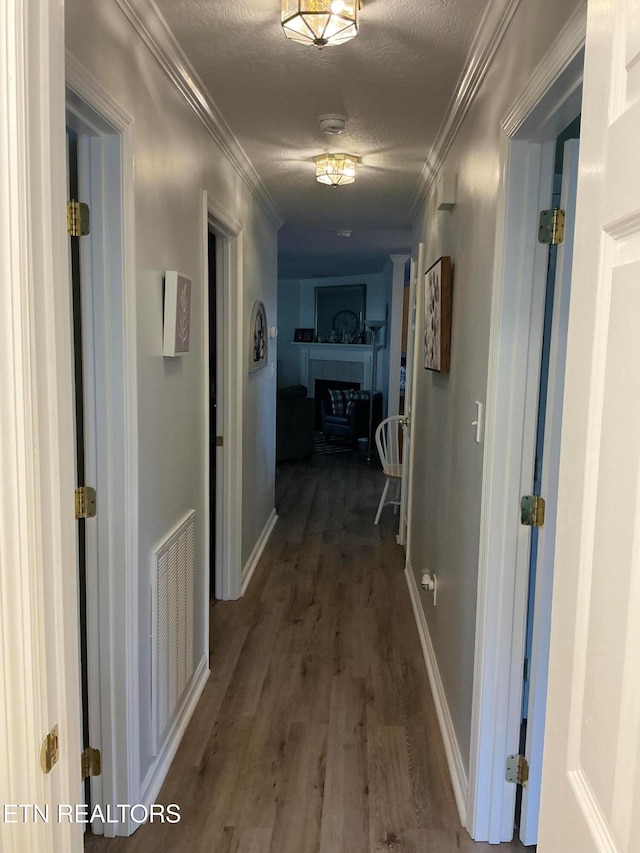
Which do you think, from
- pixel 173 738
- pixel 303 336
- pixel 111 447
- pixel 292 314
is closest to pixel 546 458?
pixel 111 447

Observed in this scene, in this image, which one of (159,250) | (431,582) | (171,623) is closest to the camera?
(159,250)

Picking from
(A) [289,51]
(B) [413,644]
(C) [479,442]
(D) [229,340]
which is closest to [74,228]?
(A) [289,51]

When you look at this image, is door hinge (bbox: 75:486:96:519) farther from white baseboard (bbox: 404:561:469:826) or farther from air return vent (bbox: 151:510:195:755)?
white baseboard (bbox: 404:561:469:826)

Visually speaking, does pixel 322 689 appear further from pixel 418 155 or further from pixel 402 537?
pixel 418 155

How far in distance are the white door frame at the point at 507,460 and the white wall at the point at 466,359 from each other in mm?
92

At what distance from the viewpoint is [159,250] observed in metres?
2.04

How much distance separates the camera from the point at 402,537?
4.68 metres

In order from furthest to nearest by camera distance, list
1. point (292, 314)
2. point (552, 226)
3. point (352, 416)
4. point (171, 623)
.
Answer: point (292, 314)
point (352, 416)
point (171, 623)
point (552, 226)

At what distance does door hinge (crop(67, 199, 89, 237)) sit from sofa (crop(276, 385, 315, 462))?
5.51 metres

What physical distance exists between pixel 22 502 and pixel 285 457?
22.0ft

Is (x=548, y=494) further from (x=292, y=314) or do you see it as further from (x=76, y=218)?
(x=292, y=314)

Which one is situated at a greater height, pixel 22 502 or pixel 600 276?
pixel 600 276

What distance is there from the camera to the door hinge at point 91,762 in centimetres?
190

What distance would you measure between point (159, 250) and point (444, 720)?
202cm
